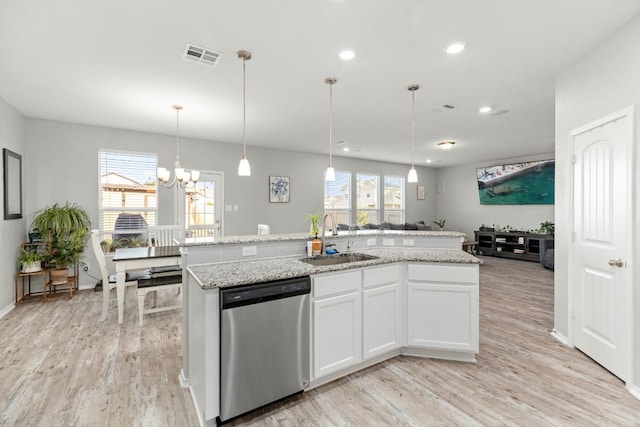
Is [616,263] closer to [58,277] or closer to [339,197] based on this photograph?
[339,197]

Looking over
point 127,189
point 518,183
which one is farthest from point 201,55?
point 518,183

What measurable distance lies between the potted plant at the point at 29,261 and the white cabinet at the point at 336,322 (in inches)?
168

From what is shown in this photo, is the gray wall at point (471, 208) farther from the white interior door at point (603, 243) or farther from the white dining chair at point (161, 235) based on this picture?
the white dining chair at point (161, 235)

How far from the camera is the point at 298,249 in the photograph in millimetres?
2838

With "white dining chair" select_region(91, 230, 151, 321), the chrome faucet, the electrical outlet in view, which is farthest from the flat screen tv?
"white dining chair" select_region(91, 230, 151, 321)

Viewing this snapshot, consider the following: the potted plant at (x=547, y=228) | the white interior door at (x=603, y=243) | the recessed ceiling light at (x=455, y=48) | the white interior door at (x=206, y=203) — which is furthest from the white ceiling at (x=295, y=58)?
the potted plant at (x=547, y=228)

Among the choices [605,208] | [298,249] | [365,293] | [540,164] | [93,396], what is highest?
[540,164]

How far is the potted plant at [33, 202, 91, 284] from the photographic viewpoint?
4.41 meters

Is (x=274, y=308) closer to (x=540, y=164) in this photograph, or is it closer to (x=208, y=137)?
(x=208, y=137)

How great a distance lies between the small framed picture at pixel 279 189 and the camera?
691 centimetres

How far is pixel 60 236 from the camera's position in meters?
4.52

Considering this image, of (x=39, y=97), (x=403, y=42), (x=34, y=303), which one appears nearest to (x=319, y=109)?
(x=403, y=42)

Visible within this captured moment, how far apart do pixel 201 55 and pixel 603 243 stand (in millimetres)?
3738

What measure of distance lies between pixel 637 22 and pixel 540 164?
6.13 m
